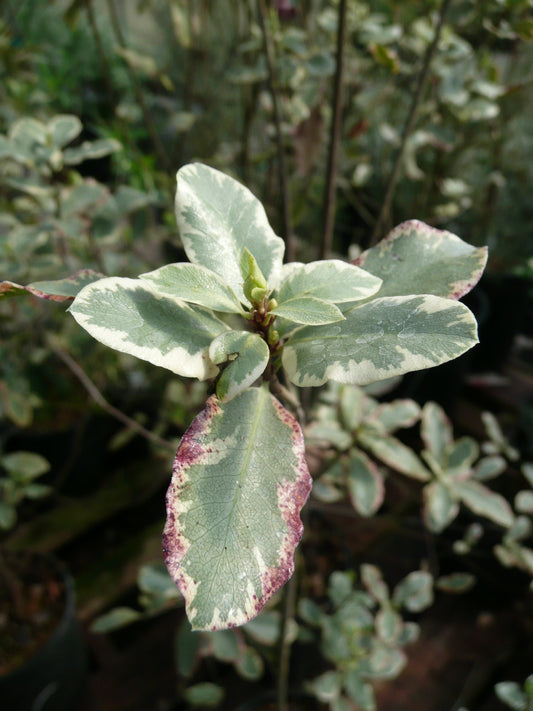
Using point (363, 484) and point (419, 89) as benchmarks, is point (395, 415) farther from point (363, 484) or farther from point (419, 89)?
point (419, 89)

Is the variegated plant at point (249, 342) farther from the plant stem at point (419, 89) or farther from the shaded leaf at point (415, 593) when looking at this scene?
the shaded leaf at point (415, 593)

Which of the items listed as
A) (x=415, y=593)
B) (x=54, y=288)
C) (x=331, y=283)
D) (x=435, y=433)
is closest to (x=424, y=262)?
(x=331, y=283)

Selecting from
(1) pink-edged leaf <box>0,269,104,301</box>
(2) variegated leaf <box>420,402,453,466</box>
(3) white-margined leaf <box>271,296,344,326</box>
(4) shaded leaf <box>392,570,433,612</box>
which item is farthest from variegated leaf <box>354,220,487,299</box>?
(4) shaded leaf <box>392,570,433,612</box>

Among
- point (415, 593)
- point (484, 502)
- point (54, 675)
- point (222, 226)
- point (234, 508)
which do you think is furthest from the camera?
point (54, 675)

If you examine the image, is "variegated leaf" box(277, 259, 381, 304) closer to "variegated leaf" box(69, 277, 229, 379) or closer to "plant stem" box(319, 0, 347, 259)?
"variegated leaf" box(69, 277, 229, 379)

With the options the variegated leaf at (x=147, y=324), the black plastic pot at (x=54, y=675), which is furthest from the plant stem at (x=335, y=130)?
the black plastic pot at (x=54, y=675)

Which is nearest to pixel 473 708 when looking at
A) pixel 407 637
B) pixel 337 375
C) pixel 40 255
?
pixel 407 637
